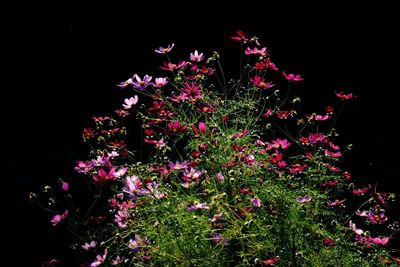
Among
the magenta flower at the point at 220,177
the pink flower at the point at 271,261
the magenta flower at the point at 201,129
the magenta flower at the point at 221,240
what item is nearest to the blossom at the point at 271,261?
the pink flower at the point at 271,261

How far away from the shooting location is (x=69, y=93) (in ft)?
11.8

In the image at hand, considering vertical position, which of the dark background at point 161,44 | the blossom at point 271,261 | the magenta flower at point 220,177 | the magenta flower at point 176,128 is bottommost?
the dark background at point 161,44

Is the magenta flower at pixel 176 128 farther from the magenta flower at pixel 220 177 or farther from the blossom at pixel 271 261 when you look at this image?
the blossom at pixel 271 261

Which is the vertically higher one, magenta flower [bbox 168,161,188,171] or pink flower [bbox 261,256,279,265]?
magenta flower [bbox 168,161,188,171]

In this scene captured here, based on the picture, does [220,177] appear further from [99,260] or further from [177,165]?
[99,260]

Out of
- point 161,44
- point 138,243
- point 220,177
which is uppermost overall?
point 220,177

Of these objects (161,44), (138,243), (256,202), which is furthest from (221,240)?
(161,44)

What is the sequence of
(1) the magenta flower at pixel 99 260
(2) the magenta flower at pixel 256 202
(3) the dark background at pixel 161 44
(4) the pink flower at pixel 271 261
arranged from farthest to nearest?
(3) the dark background at pixel 161 44, (1) the magenta flower at pixel 99 260, (2) the magenta flower at pixel 256 202, (4) the pink flower at pixel 271 261

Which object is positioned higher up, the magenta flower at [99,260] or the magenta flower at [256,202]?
the magenta flower at [256,202]

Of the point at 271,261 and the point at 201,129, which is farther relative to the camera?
the point at 201,129

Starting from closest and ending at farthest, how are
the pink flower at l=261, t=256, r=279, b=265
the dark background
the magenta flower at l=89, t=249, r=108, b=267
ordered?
the pink flower at l=261, t=256, r=279, b=265, the magenta flower at l=89, t=249, r=108, b=267, the dark background

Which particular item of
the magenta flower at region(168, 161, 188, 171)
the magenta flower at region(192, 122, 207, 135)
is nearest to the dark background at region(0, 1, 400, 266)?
the magenta flower at region(192, 122, 207, 135)

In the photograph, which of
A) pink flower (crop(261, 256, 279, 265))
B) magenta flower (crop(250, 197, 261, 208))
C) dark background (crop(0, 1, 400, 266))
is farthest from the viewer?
dark background (crop(0, 1, 400, 266))

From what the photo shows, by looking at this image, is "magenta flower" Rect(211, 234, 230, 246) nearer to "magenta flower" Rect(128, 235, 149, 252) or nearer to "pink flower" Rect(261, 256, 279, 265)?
"pink flower" Rect(261, 256, 279, 265)
